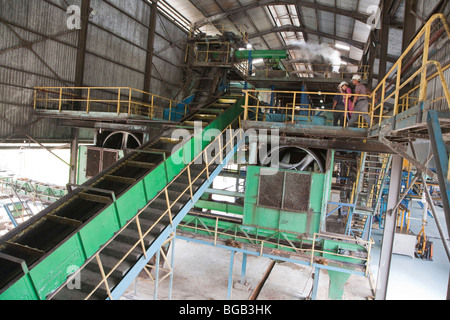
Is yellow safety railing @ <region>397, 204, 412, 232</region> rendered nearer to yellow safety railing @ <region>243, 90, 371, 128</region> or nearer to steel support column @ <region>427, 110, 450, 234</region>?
yellow safety railing @ <region>243, 90, 371, 128</region>

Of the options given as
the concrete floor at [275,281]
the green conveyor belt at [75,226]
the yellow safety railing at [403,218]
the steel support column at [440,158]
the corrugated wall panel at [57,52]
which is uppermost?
the corrugated wall panel at [57,52]

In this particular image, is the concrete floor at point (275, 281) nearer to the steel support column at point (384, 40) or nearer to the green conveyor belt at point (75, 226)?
the green conveyor belt at point (75, 226)

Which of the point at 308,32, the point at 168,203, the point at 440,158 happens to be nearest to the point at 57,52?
the point at 168,203

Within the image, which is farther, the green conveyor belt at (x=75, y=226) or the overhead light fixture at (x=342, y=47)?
the overhead light fixture at (x=342, y=47)

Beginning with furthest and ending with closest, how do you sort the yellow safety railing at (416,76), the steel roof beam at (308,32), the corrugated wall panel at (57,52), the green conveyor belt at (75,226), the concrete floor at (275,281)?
the steel roof beam at (308,32)
the corrugated wall panel at (57,52)
the concrete floor at (275,281)
the green conveyor belt at (75,226)
the yellow safety railing at (416,76)

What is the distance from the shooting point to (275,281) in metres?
14.2

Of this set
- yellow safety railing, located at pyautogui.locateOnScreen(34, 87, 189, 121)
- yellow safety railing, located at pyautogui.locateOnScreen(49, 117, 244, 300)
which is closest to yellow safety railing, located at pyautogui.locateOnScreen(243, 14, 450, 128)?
yellow safety railing, located at pyautogui.locateOnScreen(49, 117, 244, 300)

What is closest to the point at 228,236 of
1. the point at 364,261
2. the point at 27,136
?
the point at 364,261

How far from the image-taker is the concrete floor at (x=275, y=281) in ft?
41.2

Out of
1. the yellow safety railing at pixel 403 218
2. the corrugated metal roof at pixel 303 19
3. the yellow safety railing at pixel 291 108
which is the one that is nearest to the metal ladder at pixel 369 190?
the yellow safety railing at pixel 291 108

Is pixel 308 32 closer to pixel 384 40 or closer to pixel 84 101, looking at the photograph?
pixel 384 40

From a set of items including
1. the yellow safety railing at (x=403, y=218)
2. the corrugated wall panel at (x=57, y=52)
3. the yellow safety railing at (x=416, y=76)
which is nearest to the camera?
the yellow safety railing at (x=416, y=76)

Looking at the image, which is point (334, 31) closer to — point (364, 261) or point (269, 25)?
point (269, 25)
